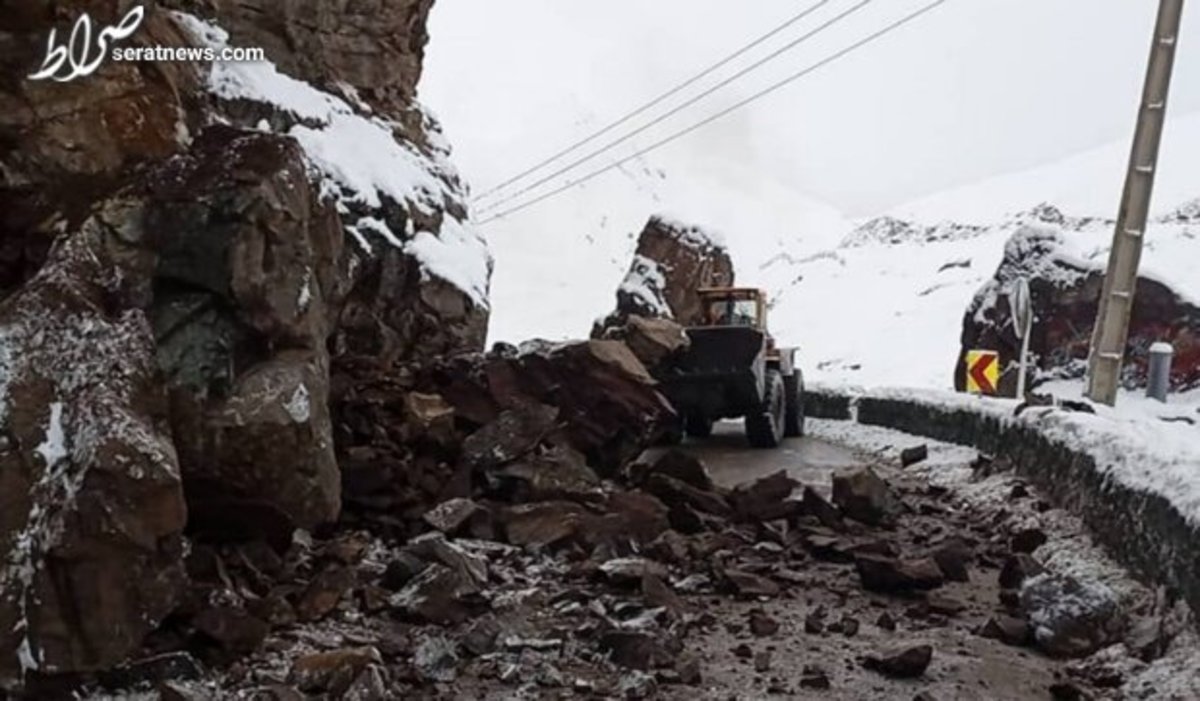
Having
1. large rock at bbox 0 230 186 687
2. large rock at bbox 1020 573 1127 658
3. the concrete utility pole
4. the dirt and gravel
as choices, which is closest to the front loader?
the concrete utility pole

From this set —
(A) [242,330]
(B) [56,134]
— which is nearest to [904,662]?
(A) [242,330]

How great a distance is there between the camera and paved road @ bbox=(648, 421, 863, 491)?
33.1 ft

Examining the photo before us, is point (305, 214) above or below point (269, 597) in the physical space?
above

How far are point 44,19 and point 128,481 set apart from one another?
382 cm

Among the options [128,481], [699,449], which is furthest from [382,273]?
[128,481]

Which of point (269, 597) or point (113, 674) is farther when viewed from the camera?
point (269, 597)

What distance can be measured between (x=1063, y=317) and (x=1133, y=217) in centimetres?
1282

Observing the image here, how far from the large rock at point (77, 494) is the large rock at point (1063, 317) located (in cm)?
1750

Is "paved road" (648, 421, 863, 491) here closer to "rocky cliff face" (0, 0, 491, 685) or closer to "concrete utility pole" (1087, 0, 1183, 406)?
"concrete utility pole" (1087, 0, 1183, 406)

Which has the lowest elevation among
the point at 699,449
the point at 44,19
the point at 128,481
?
the point at 699,449

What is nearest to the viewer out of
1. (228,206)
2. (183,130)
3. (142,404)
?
(142,404)

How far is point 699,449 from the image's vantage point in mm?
12906

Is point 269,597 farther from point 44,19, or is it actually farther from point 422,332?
point 422,332

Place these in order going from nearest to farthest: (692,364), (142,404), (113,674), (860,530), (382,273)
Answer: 1. (113,674)
2. (142,404)
3. (860,530)
4. (382,273)
5. (692,364)
